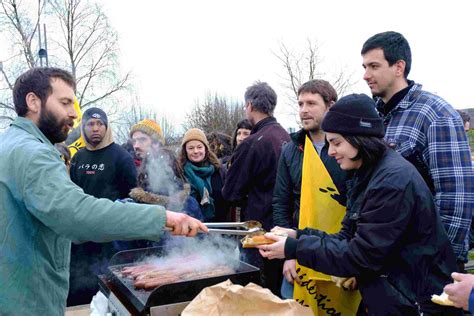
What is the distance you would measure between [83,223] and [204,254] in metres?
1.78

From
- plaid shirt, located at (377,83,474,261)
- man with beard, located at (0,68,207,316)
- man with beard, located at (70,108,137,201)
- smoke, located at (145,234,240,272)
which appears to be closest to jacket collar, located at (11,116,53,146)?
man with beard, located at (0,68,207,316)

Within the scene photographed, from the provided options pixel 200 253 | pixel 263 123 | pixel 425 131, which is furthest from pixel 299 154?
pixel 200 253

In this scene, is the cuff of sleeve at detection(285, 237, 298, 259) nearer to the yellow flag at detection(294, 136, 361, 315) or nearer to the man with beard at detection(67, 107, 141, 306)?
the yellow flag at detection(294, 136, 361, 315)

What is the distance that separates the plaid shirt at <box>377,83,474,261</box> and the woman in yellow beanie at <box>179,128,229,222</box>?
2249 mm

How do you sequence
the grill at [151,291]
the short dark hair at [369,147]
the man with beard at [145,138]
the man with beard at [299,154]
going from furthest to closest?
the man with beard at [145,138] → the man with beard at [299,154] → the grill at [151,291] → the short dark hair at [369,147]

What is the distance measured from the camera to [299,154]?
3.30 metres

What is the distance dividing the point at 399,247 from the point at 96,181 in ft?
11.4

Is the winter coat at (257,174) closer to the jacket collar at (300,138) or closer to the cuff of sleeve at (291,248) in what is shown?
the jacket collar at (300,138)

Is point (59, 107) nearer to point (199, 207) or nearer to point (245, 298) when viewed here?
point (245, 298)

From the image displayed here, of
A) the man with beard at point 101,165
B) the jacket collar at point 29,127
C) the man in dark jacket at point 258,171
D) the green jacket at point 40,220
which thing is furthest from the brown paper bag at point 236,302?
the man with beard at point 101,165

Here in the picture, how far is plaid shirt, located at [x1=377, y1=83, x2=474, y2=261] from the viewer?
8.00 feet

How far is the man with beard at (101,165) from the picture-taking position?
4590 millimetres

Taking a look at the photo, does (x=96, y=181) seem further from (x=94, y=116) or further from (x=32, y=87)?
(x=32, y=87)

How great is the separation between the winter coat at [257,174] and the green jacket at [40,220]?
5.95 ft
